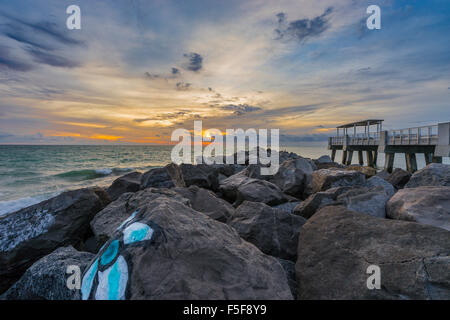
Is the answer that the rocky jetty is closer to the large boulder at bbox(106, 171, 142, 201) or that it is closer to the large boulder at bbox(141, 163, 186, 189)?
the large boulder at bbox(141, 163, 186, 189)

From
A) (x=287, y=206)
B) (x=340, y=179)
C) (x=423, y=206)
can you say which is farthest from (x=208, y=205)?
(x=340, y=179)

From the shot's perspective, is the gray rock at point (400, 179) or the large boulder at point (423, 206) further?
the gray rock at point (400, 179)

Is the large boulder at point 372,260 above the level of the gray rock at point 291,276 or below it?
above

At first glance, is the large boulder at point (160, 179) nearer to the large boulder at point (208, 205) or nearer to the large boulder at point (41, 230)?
the large boulder at point (208, 205)

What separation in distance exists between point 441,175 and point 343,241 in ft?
15.4

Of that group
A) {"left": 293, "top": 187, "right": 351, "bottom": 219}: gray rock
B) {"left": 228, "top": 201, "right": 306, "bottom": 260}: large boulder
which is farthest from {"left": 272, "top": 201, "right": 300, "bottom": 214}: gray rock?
{"left": 228, "top": 201, "right": 306, "bottom": 260}: large boulder

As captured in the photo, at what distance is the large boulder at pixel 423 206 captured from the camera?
3266mm

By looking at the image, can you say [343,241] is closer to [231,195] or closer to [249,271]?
[249,271]

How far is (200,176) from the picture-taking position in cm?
912

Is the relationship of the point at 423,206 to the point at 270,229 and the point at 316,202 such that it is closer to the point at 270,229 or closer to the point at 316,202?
the point at 316,202

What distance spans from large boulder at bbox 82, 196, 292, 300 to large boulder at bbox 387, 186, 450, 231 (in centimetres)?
257

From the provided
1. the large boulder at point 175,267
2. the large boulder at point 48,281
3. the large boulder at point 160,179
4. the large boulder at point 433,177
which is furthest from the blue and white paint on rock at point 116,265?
the large boulder at point 433,177

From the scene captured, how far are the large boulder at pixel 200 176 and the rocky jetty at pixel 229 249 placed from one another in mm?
3801

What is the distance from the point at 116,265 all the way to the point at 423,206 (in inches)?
164
